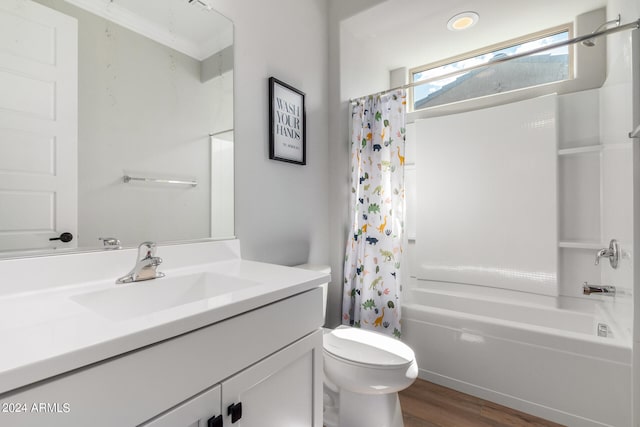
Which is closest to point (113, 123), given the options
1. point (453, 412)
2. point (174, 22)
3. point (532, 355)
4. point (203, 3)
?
point (174, 22)

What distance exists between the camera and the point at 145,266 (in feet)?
3.15

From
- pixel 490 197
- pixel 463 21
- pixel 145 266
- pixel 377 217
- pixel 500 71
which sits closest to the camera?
pixel 145 266

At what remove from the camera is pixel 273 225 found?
5.27ft

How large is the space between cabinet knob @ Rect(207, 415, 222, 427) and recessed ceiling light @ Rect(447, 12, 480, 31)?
2.49m

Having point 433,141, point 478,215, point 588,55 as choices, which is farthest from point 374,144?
point 588,55

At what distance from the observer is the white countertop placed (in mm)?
422

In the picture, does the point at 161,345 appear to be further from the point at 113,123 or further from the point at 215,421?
the point at 113,123

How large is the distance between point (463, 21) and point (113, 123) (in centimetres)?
223

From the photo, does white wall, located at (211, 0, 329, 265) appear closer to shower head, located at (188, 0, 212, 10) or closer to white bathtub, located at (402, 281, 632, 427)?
shower head, located at (188, 0, 212, 10)

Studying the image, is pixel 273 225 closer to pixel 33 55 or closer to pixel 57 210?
pixel 57 210

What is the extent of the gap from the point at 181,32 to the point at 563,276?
8.64 feet

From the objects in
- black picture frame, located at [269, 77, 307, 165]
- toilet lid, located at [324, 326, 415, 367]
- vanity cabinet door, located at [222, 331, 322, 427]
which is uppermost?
black picture frame, located at [269, 77, 307, 165]

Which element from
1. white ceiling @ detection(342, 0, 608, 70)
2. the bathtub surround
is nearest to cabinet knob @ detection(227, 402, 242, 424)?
the bathtub surround

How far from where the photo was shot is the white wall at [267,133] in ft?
4.74
